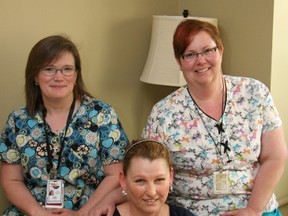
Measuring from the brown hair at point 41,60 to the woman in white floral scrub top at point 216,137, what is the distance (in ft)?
1.54

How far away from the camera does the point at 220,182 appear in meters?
2.26

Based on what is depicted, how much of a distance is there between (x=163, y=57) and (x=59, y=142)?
910mm

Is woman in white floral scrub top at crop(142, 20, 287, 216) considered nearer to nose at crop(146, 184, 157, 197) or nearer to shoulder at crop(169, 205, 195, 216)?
shoulder at crop(169, 205, 195, 216)

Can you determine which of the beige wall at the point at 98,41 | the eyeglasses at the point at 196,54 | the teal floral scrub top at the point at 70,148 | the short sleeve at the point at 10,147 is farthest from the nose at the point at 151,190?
the beige wall at the point at 98,41

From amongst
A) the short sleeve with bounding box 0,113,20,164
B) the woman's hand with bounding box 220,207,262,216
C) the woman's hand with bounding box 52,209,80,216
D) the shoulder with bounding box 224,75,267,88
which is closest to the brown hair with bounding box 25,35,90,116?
the short sleeve with bounding box 0,113,20,164

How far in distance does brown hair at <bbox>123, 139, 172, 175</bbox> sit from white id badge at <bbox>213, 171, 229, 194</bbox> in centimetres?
29

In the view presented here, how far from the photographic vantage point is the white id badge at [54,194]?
2334mm

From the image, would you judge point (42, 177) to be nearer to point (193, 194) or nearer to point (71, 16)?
point (193, 194)

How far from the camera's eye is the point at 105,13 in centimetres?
296

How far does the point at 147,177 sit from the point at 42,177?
619 mm

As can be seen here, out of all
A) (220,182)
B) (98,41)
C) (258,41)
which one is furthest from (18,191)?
(258,41)

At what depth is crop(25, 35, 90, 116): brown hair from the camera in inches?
90.5

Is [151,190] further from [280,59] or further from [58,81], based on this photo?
[280,59]

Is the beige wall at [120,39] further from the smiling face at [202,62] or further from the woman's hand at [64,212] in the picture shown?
the smiling face at [202,62]
